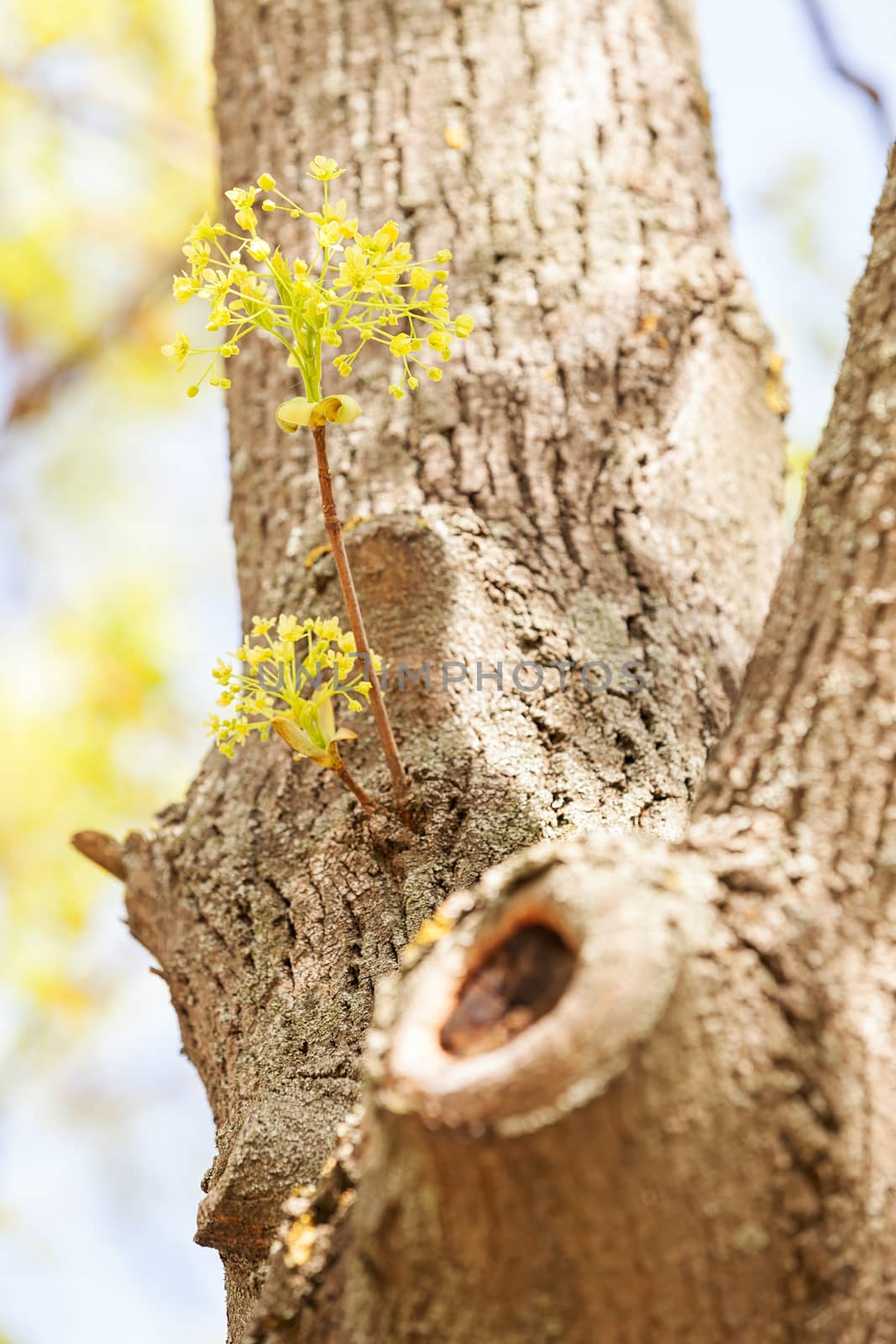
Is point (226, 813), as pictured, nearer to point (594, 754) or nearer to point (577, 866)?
point (594, 754)

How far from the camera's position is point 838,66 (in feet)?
7.23

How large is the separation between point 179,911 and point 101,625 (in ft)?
13.9


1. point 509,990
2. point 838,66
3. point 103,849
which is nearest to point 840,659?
point 509,990

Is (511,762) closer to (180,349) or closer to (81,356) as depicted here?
(180,349)

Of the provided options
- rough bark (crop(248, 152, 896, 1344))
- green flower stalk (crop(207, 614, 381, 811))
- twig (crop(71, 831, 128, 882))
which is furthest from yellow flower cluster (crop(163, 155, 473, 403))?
twig (crop(71, 831, 128, 882))

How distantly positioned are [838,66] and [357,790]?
68.9 inches

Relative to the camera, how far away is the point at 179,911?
149 centimetres

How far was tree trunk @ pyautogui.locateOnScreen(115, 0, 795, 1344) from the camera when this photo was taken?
81 centimetres

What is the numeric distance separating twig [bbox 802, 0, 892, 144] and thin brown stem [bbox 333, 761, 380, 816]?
1495mm

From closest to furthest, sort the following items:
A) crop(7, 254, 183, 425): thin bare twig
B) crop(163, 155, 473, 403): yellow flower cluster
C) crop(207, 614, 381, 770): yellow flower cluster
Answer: crop(163, 155, 473, 403): yellow flower cluster
crop(207, 614, 381, 770): yellow flower cluster
crop(7, 254, 183, 425): thin bare twig

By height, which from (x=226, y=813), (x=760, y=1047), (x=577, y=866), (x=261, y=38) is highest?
(x=261, y=38)

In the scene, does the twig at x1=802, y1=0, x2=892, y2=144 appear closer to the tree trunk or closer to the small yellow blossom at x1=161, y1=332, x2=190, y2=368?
the tree trunk

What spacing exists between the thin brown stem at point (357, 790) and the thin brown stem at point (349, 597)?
4 cm

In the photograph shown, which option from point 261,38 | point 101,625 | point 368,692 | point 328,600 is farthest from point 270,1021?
point 101,625
